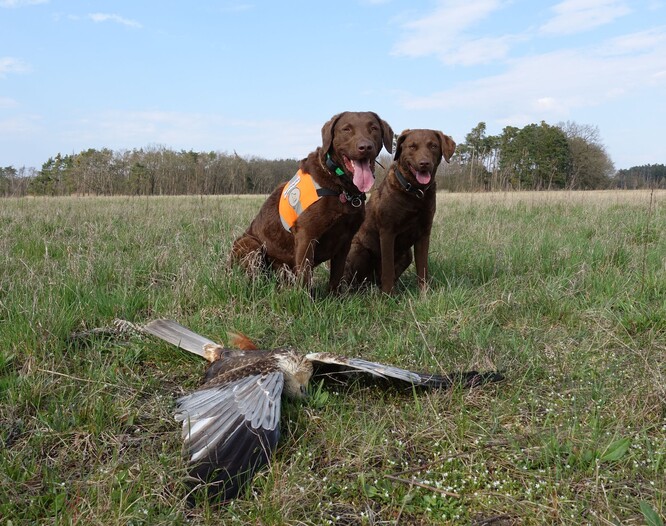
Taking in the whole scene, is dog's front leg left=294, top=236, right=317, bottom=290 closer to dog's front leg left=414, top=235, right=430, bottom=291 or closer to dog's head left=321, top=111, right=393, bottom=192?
dog's head left=321, top=111, right=393, bottom=192

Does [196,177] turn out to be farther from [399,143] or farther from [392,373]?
[392,373]

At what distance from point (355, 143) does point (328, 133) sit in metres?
0.29

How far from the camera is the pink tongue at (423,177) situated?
417 cm

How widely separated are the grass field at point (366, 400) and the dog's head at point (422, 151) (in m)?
0.95

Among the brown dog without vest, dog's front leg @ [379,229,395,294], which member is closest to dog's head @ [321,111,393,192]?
the brown dog without vest

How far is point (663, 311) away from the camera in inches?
126

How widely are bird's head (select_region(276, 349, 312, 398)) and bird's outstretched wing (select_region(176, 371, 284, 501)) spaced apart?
0.13m

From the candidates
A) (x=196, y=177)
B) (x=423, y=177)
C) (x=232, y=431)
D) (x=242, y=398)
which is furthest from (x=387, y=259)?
(x=196, y=177)

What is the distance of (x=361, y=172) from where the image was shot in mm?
3787

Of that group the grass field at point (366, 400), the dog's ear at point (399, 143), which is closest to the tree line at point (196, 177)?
the dog's ear at point (399, 143)

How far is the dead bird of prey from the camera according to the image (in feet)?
5.89

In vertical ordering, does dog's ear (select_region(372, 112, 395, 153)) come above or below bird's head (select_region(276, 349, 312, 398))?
above

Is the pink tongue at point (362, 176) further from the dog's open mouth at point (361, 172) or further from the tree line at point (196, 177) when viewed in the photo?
the tree line at point (196, 177)

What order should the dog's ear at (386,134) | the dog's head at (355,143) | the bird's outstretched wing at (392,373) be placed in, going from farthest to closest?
the dog's ear at (386,134), the dog's head at (355,143), the bird's outstretched wing at (392,373)
